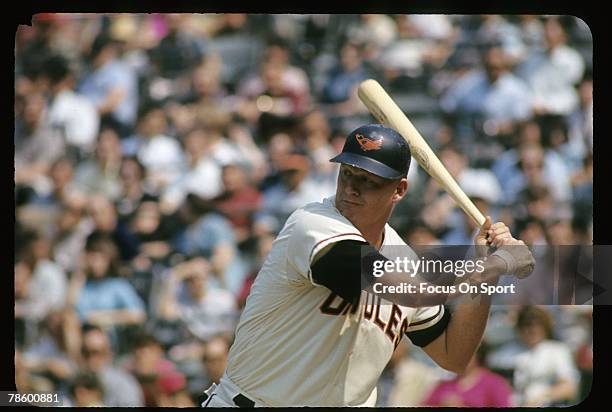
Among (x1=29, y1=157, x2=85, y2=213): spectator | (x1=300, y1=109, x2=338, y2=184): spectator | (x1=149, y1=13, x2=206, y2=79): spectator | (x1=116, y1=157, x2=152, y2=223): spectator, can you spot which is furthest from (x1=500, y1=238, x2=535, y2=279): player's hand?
(x1=149, y1=13, x2=206, y2=79): spectator

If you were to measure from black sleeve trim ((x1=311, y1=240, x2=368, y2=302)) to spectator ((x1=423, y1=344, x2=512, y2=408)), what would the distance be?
299 cm

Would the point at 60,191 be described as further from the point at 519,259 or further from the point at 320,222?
the point at 519,259

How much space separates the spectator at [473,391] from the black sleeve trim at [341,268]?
9.80ft

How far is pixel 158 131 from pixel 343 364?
5192mm

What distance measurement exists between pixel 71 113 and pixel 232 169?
1.69 metres

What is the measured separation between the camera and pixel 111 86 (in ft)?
29.8

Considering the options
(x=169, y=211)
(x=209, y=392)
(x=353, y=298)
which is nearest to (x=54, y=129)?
(x=169, y=211)

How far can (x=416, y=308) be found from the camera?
13.0 ft

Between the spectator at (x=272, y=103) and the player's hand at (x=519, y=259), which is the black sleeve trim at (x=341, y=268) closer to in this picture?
the player's hand at (x=519, y=259)

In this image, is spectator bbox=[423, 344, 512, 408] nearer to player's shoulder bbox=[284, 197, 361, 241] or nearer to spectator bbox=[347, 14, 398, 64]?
player's shoulder bbox=[284, 197, 361, 241]

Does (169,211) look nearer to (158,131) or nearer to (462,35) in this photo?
(158,131)

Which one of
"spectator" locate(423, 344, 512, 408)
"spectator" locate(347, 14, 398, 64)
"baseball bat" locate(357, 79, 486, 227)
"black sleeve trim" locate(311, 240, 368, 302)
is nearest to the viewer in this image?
"black sleeve trim" locate(311, 240, 368, 302)

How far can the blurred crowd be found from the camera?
7062mm

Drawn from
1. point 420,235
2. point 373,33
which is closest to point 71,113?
point 373,33
